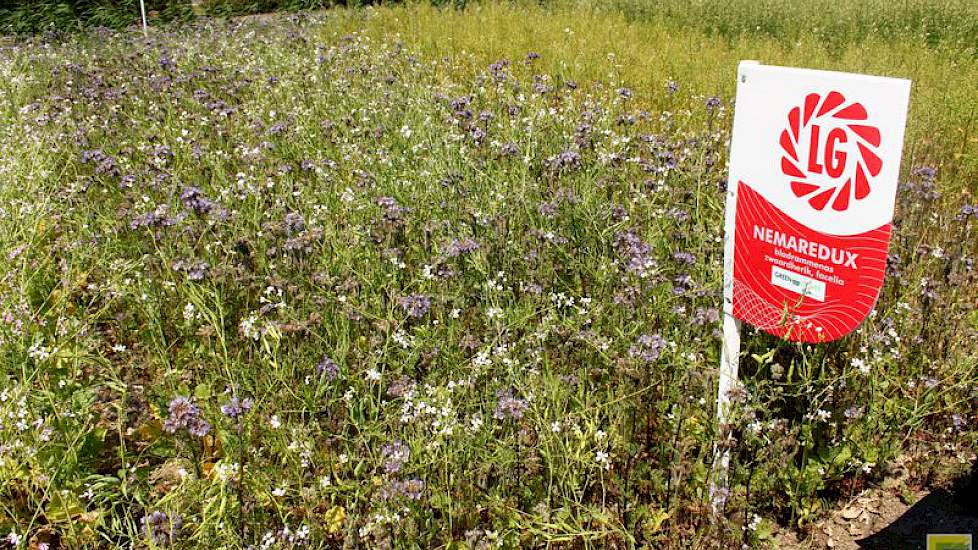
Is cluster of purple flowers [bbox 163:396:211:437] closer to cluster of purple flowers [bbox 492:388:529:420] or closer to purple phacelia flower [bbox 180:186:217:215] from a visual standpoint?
cluster of purple flowers [bbox 492:388:529:420]

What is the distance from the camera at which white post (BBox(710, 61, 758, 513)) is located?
95.1 inches

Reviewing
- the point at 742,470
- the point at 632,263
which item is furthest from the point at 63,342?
the point at 742,470

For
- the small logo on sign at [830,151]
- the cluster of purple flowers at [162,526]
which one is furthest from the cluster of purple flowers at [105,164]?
the small logo on sign at [830,151]

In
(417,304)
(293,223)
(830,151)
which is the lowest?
(417,304)

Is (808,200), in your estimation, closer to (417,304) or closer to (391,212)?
(417,304)

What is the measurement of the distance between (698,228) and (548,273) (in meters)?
0.72

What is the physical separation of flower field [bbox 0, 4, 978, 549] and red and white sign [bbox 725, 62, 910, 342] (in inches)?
8.9

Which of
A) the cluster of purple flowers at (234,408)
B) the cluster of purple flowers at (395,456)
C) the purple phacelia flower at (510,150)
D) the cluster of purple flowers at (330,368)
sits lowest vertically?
the cluster of purple flowers at (395,456)

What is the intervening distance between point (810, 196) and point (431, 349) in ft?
4.63

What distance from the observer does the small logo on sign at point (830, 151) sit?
6.92ft

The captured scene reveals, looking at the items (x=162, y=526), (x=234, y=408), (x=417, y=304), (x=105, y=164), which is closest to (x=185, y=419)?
(x=234, y=408)

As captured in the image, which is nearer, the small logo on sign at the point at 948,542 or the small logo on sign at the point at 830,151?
the small logo on sign at the point at 830,151

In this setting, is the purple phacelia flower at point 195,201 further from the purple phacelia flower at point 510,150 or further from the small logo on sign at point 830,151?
the small logo on sign at point 830,151

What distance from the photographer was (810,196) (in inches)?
89.8
